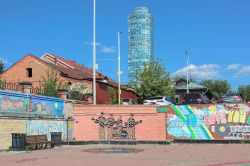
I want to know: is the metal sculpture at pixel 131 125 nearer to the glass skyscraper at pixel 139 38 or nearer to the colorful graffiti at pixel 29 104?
the colorful graffiti at pixel 29 104

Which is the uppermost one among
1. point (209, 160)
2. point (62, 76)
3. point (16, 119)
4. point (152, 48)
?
point (152, 48)

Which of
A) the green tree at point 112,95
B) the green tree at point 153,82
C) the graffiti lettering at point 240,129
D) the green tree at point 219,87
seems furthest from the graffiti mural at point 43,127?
the green tree at point 219,87

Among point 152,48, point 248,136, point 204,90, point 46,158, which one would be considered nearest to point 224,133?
point 248,136

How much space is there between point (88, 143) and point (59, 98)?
5.20 m

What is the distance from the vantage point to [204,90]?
9044 centimetres

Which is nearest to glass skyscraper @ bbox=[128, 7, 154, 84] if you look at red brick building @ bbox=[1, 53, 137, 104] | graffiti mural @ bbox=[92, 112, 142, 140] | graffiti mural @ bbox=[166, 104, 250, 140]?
red brick building @ bbox=[1, 53, 137, 104]

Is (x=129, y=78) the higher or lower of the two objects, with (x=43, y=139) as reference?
higher

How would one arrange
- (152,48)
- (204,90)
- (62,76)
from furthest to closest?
(204,90)
(152,48)
(62,76)

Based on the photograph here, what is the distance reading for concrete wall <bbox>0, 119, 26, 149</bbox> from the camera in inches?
984

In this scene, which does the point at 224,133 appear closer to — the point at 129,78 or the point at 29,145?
the point at 29,145

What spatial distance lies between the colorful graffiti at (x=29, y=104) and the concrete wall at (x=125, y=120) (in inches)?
106

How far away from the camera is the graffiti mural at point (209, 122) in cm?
3356

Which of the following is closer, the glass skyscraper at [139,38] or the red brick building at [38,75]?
the red brick building at [38,75]

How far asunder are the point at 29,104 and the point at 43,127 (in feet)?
8.34
